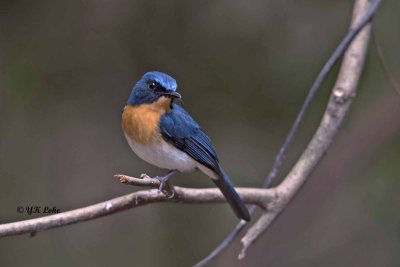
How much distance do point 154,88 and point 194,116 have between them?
2214 millimetres

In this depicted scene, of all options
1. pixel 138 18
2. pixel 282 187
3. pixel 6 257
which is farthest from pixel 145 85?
pixel 6 257

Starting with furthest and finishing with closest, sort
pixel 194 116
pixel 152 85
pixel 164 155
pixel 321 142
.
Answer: pixel 194 116 < pixel 321 142 < pixel 164 155 < pixel 152 85

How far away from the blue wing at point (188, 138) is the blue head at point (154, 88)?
0.14 meters

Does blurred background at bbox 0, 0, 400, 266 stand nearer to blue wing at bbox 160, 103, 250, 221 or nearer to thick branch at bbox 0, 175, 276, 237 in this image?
blue wing at bbox 160, 103, 250, 221

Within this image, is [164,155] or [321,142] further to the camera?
[321,142]

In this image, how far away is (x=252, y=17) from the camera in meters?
6.00

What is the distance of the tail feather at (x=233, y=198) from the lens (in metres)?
4.07

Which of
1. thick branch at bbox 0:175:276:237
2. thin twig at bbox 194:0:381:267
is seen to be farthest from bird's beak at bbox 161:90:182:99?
thin twig at bbox 194:0:381:267

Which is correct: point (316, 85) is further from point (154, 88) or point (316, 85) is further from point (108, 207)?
point (108, 207)

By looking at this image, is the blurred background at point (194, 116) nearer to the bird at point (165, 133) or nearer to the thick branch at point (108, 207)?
the bird at point (165, 133)

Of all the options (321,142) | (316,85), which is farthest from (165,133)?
(321,142)

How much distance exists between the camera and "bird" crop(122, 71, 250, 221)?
3820 millimetres

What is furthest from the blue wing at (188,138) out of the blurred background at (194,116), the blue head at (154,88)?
the blurred background at (194,116)

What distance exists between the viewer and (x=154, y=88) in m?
3.80
